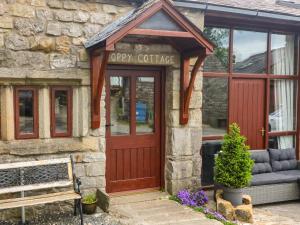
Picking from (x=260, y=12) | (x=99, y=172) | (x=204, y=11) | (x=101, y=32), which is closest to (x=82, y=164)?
(x=99, y=172)

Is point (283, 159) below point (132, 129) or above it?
below

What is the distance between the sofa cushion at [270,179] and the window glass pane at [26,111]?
12.3 ft

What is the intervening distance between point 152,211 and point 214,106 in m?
2.48

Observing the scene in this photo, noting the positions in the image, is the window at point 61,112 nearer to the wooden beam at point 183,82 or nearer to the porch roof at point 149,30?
the porch roof at point 149,30

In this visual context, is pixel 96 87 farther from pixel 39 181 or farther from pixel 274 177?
pixel 274 177

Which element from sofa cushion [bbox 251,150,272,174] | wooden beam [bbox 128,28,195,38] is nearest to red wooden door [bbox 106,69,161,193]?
wooden beam [bbox 128,28,195,38]

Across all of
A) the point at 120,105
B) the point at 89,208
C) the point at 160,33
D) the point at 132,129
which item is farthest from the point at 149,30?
the point at 89,208

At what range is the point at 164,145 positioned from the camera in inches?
257

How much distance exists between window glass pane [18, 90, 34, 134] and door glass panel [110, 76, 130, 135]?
1.30m

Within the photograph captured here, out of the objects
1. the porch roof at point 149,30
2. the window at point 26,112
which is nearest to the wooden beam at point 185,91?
the porch roof at point 149,30

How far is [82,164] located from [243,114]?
11.2ft

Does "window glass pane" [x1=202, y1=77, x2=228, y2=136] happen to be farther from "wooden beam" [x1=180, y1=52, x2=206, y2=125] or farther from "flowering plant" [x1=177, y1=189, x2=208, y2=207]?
"flowering plant" [x1=177, y1=189, x2=208, y2=207]

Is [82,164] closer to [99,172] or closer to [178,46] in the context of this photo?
[99,172]

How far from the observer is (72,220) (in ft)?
17.3
